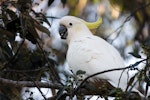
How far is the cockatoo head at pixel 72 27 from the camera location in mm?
2801

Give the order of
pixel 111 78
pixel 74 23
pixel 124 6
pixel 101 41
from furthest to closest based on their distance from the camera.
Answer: pixel 124 6, pixel 74 23, pixel 101 41, pixel 111 78

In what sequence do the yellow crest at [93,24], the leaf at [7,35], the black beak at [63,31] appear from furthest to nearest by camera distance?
1. the black beak at [63,31]
2. the yellow crest at [93,24]
3. the leaf at [7,35]

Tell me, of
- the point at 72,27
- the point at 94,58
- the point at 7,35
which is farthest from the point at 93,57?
the point at 72,27

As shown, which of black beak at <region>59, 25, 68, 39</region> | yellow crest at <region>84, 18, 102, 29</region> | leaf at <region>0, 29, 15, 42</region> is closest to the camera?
leaf at <region>0, 29, 15, 42</region>

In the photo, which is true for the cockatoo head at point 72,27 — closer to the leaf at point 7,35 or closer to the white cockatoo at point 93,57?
the white cockatoo at point 93,57

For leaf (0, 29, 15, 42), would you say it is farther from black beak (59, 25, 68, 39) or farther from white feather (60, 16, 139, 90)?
black beak (59, 25, 68, 39)

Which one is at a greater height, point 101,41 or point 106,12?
point 106,12

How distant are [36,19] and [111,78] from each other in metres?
0.50

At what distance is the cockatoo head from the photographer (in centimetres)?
280

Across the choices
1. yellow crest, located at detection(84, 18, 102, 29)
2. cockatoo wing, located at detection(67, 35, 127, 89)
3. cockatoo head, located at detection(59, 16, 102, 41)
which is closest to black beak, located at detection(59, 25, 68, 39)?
cockatoo head, located at detection(59, 16, 102, 41)

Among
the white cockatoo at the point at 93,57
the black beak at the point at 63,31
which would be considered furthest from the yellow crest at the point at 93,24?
the black beak at the point at 63,31

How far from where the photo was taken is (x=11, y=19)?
2.28m

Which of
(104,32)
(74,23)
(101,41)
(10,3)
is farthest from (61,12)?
(10,3)

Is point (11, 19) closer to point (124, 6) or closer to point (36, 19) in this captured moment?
point (36, 19)
